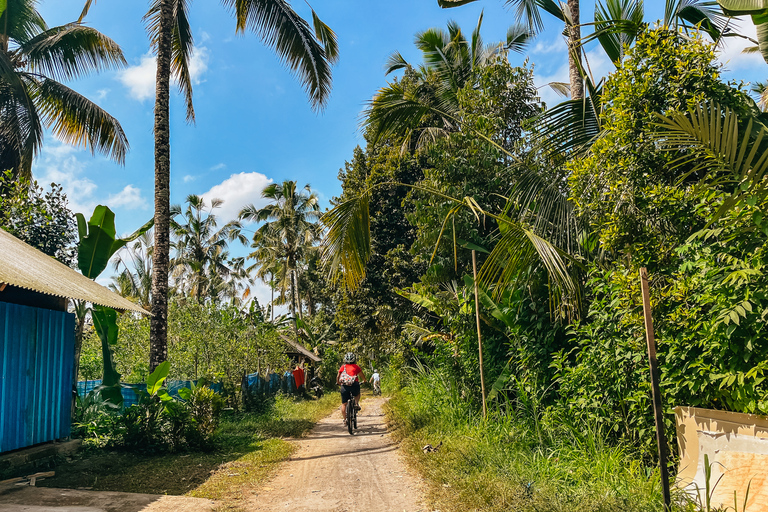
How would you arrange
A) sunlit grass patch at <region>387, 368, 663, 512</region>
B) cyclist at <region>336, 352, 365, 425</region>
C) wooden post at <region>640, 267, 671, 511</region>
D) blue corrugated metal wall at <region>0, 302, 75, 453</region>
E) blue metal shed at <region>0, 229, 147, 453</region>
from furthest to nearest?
1. cyclist at <region>336, 352, 365, 425</region>
2. blue corrugated metal wall at <region>0, 302, 75, 453</region>
3. blue metal shed at <region>0, 229, 147, 453</region>
4. sunlit grass patch at <region>387, 368, 663, 512</region>
5. wooden post at <region>640, 267, 671, 511</region>

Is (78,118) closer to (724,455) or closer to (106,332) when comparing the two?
(106,332)

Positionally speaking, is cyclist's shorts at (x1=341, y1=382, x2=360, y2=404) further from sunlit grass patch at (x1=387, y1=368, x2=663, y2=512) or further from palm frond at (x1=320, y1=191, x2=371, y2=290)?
palm frond at (x1=320, y1=191, x2=371, y2=290)

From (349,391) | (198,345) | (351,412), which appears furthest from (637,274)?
(198,345)

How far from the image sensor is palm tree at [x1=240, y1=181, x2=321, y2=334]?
31.5 m

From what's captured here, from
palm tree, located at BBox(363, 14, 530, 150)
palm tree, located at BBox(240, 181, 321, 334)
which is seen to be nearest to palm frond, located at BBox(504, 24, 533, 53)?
palm tree, located at BBox(363, 14, 530, 150)

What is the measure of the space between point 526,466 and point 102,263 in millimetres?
8142

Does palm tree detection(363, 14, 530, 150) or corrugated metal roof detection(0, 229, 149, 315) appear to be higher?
palm tree detection(363, 14, 530, 150)

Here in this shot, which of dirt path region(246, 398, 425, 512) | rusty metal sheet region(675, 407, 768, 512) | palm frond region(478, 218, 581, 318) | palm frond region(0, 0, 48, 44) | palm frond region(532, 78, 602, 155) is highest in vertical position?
palm frond region(0, 0, 48, 44)

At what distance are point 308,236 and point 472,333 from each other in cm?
2687

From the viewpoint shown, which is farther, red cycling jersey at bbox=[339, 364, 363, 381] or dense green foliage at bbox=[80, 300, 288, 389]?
dense green foliage at bbox=[80, 300, 288, 389]

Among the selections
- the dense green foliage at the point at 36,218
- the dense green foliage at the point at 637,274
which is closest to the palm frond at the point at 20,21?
the dense green foliage at the point at 36,218

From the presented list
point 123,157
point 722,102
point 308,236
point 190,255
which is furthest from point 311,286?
point 722,102

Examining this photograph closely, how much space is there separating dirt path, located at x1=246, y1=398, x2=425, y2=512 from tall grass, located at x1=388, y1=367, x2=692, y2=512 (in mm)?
384

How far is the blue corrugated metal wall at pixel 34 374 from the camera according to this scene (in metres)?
6.36
